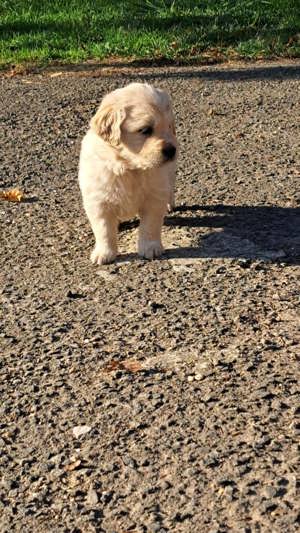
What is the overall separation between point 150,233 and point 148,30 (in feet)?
21.8

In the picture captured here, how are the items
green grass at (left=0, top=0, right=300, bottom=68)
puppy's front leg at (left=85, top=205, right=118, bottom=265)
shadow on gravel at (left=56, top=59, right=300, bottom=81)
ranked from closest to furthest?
puppy's front leg at (left=85, top=205, right=118, bottom=265) < shadow on gravel at (left=56, top=59, right=300, bottom=81) < green grass at (left=0, top=0, right=300, bottom=68)

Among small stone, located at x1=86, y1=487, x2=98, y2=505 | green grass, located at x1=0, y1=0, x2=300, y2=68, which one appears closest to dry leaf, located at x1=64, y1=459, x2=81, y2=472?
small stone, located at x1=86, y1=487, x2=98, y2=505

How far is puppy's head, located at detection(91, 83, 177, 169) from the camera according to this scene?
4.86 meters

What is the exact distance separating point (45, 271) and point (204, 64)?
5.72 meters

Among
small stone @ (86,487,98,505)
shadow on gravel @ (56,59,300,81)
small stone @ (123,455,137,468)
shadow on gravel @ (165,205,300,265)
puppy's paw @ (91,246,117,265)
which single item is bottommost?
shadow on gravel @ (56,59,300,81)

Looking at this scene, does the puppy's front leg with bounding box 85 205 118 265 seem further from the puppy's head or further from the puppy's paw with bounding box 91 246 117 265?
the puppy's head

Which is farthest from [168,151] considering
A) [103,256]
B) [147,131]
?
[103,256]

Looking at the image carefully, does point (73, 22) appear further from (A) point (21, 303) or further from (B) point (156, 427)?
(B) point (156, 427)

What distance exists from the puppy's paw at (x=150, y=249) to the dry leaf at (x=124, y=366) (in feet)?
3.70

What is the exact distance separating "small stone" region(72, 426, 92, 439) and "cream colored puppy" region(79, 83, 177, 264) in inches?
62.2

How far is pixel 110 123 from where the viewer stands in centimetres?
493

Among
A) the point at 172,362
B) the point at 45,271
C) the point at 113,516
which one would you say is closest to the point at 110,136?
the point at 45,271

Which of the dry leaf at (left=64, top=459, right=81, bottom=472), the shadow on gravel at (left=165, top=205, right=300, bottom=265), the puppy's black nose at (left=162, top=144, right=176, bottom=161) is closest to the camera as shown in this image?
the dry leaf at (left=64, top=459, right=81, bottom=472)

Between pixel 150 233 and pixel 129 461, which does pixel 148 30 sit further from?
pixel 129 461
